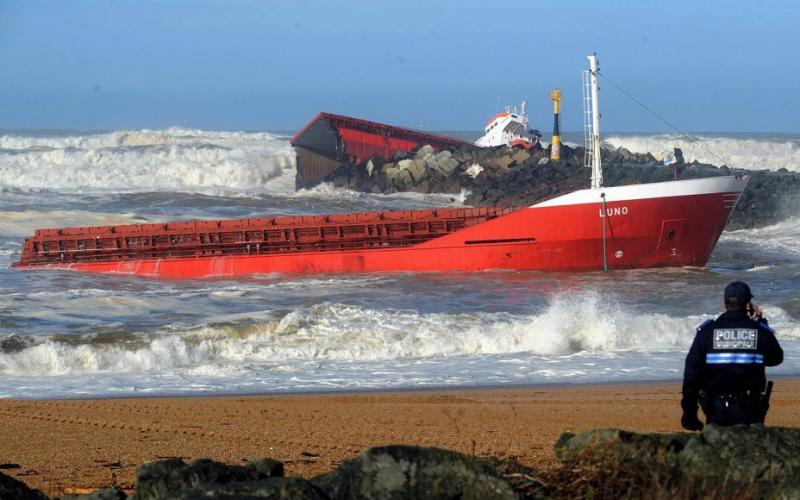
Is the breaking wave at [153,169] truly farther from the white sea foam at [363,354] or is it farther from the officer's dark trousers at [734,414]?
the officer's dark trousers at [734,414]

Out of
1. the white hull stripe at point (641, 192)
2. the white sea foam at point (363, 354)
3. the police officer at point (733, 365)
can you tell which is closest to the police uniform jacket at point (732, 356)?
the police officer at point (733, 365)

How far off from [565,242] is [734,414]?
741 inches

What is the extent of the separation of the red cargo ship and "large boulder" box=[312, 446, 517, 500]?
19960 mm

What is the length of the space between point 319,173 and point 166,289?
3234 centimetres

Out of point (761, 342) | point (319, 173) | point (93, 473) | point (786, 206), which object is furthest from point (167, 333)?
point (319, 173)

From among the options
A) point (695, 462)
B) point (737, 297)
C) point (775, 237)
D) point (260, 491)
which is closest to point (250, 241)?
point (775, 237)

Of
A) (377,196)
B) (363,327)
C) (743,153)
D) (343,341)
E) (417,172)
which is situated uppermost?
(743,153)

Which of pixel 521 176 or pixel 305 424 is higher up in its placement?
pixel 521 176

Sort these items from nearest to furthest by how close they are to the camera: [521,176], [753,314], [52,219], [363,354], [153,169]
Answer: [753,314], [363,354], [52,219], [521,176], [153,169]

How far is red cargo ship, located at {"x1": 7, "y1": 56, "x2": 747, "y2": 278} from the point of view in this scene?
24.2 m

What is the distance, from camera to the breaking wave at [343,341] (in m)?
14.6

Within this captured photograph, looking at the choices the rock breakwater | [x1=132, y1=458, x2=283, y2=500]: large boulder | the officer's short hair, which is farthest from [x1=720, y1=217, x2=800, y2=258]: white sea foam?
[x1=132, y1=458, x2=283, y2=500]: large boulder

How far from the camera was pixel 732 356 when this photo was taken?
563cm

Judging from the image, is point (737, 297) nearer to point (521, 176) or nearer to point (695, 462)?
point (695, 462)
